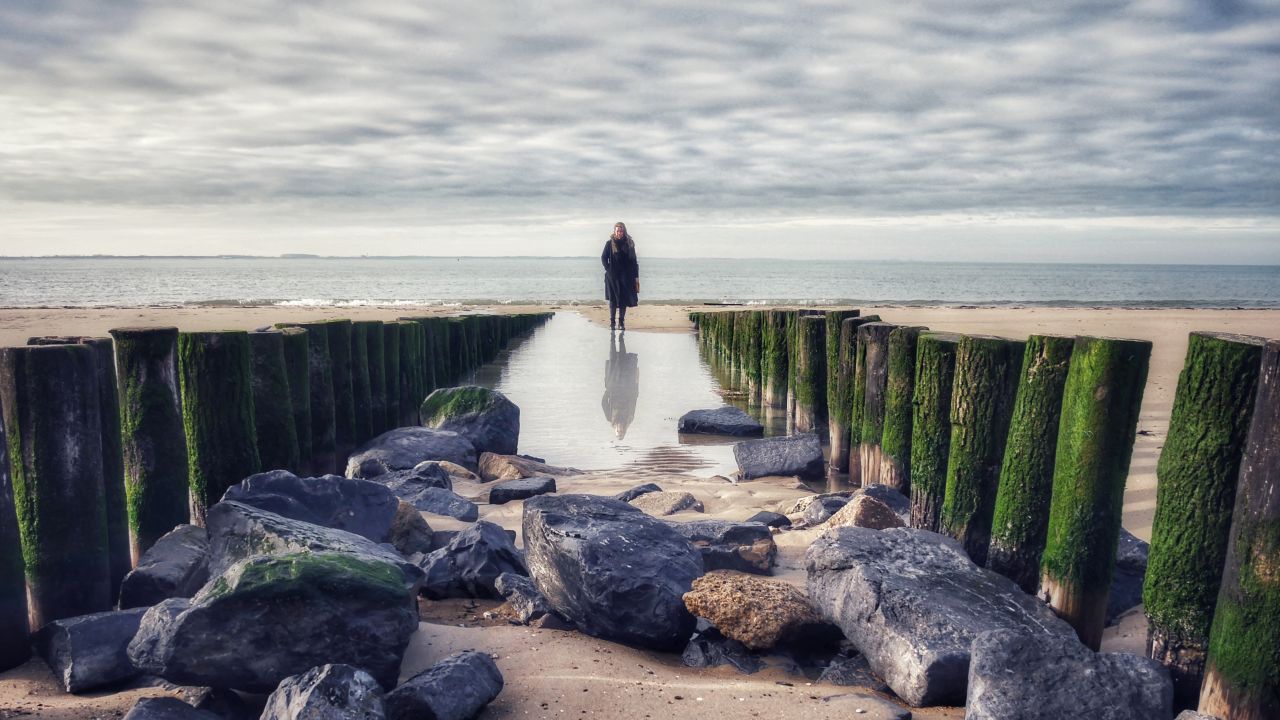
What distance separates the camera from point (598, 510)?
4.03m

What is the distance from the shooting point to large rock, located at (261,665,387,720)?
2.46 metres

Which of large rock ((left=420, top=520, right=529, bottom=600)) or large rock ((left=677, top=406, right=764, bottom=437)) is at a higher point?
large rock ((left=420, top=520, right=529, bottom=600))

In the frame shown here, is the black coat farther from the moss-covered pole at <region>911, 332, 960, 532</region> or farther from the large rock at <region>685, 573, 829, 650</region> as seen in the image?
the large rock at <region>685, 573, 829, 650</region>

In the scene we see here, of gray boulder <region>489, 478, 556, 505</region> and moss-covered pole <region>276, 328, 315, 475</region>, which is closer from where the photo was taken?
moss-covered pole <region>276, 328, 315, 475</region>

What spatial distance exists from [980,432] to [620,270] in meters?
15.5

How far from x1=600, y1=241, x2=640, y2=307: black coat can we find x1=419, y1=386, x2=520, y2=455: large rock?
1093 centimetres

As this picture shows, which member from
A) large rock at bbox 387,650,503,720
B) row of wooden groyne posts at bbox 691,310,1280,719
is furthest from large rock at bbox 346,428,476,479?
large rock at bbox 387,650,503,720

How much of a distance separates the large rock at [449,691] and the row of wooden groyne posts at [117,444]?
1727 millimetres

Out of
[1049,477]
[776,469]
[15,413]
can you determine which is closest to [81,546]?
[15,413]

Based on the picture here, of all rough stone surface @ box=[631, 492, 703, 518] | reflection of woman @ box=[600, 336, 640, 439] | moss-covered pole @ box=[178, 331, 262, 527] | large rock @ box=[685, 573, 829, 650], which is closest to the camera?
large rock @ box=[685, 573, 829, 650]

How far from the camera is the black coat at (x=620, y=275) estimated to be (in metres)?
19.1

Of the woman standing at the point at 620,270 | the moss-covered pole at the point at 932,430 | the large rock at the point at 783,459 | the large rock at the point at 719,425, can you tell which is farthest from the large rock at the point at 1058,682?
the woman standing at the point at 620,270

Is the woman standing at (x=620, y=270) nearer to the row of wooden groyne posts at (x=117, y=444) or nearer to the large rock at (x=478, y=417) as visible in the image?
the large rock at (x=478, y=417)

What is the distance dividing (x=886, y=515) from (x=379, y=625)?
8.78 feet
